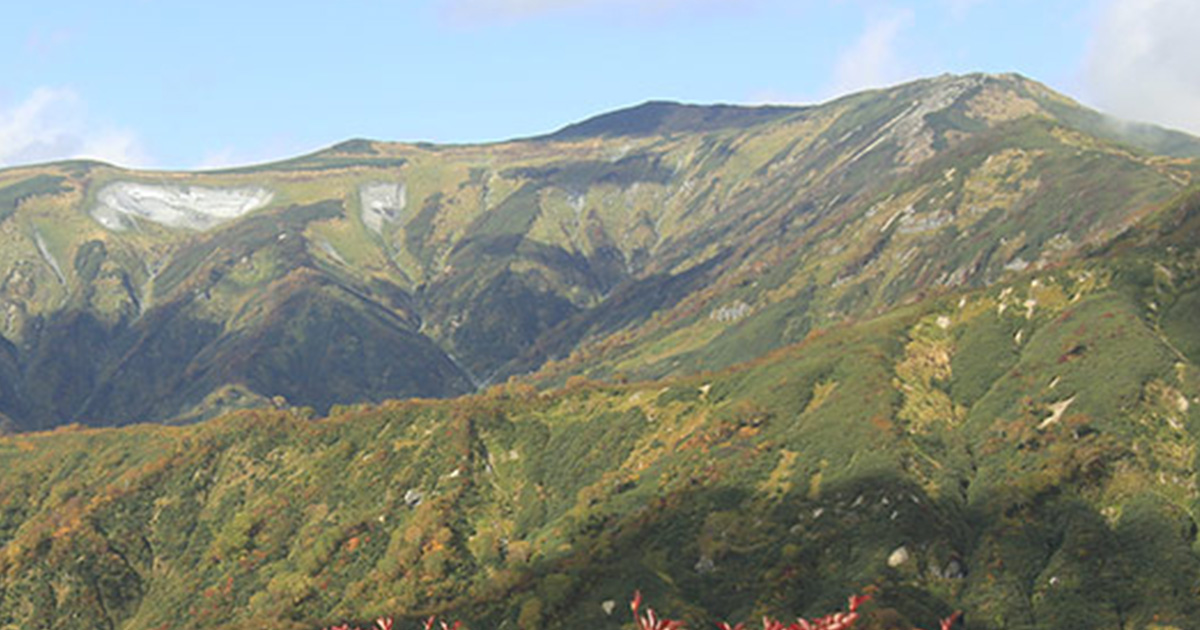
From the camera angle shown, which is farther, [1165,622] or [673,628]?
[1165,622]

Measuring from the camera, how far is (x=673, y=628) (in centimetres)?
3425

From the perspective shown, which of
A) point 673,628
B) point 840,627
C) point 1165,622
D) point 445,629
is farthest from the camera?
point 1165,622

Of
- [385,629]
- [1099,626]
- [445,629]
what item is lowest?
[1099,626]

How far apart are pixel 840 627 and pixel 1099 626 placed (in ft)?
641

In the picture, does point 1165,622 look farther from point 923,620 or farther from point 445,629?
point 445,629

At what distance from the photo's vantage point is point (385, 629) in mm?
34656

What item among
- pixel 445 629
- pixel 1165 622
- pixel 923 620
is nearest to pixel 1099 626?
pixel 1165 622

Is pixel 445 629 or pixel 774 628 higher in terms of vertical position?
pixel 774 628

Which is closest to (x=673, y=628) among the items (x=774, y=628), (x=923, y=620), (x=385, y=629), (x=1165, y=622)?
(x=774, y=628)

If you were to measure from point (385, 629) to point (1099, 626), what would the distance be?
198 meters

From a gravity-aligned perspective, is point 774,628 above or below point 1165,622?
above

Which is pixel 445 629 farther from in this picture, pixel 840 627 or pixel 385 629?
pixel 840 627

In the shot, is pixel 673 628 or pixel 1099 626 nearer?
pixel 673 628

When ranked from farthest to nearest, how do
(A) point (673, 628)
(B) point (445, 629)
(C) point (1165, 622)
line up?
1. (C) point (1165, 622)
2. (B) point (445, 629)
3. (A) point (673, 628)
